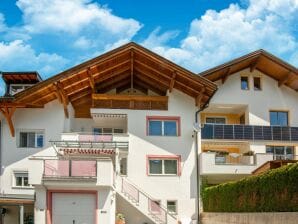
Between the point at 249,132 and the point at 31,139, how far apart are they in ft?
46.2

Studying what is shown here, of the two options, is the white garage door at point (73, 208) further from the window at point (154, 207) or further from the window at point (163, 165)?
the window at point (163, 165)

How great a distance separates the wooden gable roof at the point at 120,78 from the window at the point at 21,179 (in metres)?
4.33

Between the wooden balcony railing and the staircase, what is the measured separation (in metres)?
4.71

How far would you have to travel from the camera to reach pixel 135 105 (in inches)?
1302

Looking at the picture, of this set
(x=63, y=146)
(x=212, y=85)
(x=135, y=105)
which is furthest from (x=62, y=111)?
(x=212, y=85)

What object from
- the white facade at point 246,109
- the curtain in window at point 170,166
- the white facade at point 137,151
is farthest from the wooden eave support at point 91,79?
the white facade at point 246,109

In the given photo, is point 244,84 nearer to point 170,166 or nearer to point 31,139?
point 170,166

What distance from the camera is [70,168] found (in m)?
26.3

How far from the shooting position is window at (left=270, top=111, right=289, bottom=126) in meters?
36.2

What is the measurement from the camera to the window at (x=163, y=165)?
106ft

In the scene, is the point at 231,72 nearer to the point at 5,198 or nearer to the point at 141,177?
the point at 141,177

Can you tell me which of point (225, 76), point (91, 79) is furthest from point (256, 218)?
point (225, 76)

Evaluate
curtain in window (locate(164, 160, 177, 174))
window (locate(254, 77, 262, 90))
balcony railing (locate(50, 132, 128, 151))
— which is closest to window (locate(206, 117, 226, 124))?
window (locate(254, 77, 262, 90))

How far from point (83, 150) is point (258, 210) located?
15.1 m
